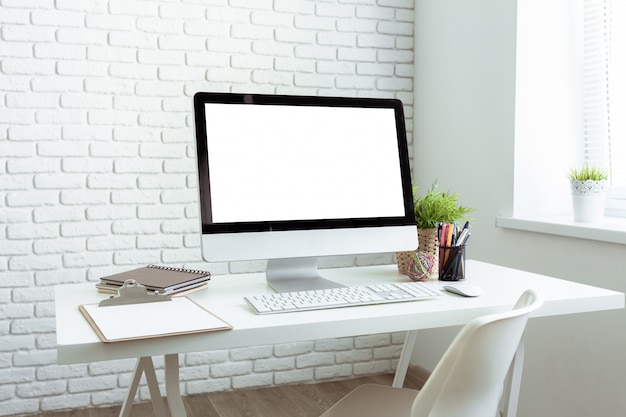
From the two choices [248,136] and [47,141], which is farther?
[47,141]

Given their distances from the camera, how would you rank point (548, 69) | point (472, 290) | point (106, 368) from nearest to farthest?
point (472, 290) < point (548, 69) < point (106, 368)

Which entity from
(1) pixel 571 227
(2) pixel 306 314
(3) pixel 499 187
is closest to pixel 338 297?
(2) pixel 306 314

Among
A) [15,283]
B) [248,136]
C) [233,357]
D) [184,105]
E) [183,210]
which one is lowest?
[233,357]

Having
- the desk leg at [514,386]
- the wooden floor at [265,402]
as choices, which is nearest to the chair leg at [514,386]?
the desk leg at [514,386]

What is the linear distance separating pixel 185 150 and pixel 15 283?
0.87 meters

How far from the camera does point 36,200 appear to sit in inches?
107

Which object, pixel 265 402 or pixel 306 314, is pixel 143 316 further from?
pixel 265 402

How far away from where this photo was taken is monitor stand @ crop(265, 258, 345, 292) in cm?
169

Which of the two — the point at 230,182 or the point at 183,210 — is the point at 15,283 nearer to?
the point at 183,210

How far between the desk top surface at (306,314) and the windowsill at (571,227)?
16.2 inches

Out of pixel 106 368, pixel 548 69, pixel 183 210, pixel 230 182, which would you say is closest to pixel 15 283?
pixel 106 368

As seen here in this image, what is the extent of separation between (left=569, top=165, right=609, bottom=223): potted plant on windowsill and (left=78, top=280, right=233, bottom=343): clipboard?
1.45 m

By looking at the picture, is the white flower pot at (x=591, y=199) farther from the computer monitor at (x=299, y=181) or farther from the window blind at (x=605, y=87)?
the computer monitor at (x=299, y=181)

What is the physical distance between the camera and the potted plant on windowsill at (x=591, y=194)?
2314 mm
